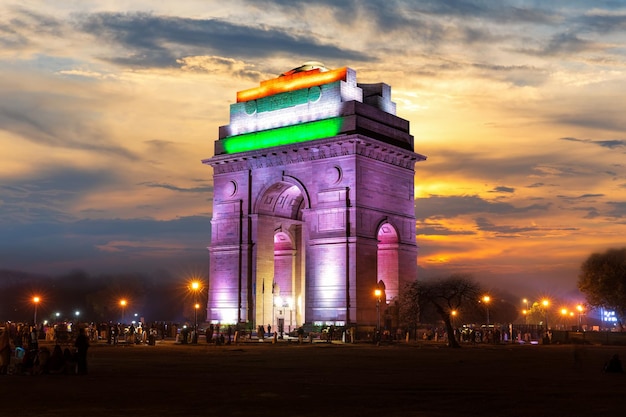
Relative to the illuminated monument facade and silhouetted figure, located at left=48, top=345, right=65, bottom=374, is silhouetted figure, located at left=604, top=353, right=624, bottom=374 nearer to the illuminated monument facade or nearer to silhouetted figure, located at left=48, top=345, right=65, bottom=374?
silhouetted figure, located at left=48, top=345, right=65, bottom=374

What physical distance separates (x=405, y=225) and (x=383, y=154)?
6.47 m

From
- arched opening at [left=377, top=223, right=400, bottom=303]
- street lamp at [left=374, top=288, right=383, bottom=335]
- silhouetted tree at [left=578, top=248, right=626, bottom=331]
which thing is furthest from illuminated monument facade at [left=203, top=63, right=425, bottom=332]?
silhouetted tree at [left=578, top=248, right=626, bottom=331]

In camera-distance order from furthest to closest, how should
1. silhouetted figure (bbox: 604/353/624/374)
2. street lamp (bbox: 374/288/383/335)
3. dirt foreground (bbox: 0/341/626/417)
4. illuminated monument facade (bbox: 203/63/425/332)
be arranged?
1. illuminated monument facade (bbox: 203/63/425/332)
2. street lamp (bbox: 374/288/383/335)
3. silhouetted figure (bbox: 604/353/624/374)
4. dirt foreground (bbox: 0/341/626/417)

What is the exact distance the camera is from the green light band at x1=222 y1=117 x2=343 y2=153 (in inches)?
2584

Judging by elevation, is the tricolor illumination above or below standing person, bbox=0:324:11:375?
above

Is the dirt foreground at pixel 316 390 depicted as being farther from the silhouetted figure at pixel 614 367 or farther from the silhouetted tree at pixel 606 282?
the silhouetted tree at pixel 606 282

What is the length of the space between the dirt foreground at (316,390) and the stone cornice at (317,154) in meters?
34.5

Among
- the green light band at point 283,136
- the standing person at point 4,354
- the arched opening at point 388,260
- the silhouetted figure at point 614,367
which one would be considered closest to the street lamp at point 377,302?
the arched opening at point 388,260

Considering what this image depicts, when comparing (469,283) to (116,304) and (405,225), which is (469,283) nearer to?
(405,225)

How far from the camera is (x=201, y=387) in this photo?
20.9 m

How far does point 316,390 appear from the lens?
66.7 ft

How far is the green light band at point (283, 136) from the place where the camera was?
65625mm

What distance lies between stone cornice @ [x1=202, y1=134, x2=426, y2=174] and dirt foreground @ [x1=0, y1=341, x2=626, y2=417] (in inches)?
1360

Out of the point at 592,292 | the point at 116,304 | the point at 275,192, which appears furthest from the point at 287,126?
the point at 116,304
